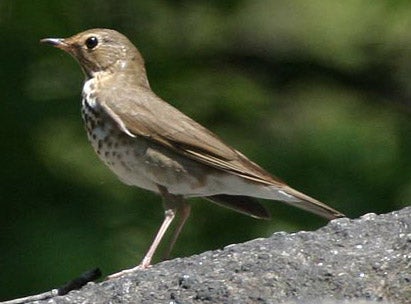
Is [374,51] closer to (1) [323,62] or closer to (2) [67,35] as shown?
(1) [323,62]

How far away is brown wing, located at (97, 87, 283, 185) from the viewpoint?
4160mm

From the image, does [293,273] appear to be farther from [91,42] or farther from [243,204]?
[91,42]

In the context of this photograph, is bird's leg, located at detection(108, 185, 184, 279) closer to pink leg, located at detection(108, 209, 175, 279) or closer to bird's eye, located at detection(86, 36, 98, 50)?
pink leg, located at detection(108, 209, 175, 279)

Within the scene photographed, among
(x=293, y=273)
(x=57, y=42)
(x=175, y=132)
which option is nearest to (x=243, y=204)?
(x=175, y=132)

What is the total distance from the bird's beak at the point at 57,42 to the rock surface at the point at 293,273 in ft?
4.07

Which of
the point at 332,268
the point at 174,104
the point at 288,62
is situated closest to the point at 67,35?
the point at 174,104

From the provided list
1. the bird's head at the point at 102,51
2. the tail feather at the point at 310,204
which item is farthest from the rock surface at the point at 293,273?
the bird's head at the point at 102,51

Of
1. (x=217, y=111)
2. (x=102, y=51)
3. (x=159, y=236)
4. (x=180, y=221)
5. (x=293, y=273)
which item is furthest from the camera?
(x=102, y=51)

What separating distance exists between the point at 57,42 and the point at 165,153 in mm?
443

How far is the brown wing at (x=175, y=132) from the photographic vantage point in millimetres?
4160

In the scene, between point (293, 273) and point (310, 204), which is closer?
point (293, 273)

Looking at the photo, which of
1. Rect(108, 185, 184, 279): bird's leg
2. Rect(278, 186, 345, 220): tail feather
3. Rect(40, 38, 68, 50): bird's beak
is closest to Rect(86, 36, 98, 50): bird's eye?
Rect(40, 38, 68, 50): bird's beak

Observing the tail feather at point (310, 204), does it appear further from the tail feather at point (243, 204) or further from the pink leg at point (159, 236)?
the pink leg at point (159, 236)

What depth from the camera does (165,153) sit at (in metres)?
4.29
